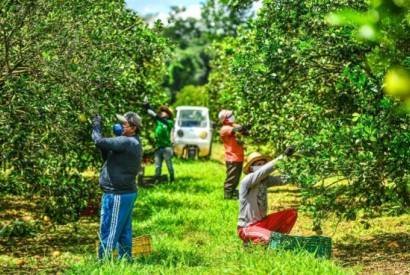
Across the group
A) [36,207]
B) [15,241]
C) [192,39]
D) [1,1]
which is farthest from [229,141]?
[192,39]

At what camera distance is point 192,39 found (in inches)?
2571

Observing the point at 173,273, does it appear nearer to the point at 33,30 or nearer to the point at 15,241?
the point at 33,30

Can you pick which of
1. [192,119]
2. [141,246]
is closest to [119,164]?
[141,246]

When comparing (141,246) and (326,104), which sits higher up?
(326,104)

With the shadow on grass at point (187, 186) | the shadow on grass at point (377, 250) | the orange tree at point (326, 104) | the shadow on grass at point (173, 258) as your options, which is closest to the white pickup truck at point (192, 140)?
the shadow on grass at point (187, 186)

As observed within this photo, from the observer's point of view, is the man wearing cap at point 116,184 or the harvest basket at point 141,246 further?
the harvest basket at point 141,246

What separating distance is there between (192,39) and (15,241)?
187ft

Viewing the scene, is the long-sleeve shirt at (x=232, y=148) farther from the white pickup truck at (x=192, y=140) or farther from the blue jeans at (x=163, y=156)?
the white pickup truck at (x=192, y=140)

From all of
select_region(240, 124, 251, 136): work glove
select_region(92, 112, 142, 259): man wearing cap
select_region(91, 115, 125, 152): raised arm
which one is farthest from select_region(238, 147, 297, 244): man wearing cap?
select_region(240, 124, 251, 136): work glove

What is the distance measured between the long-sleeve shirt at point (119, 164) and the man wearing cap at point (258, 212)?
4.13 ft

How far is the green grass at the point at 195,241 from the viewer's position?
625 cm

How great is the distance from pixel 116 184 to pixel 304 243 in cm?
209

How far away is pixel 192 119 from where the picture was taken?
25844 millimetres

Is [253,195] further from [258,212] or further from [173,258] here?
[173,258]
